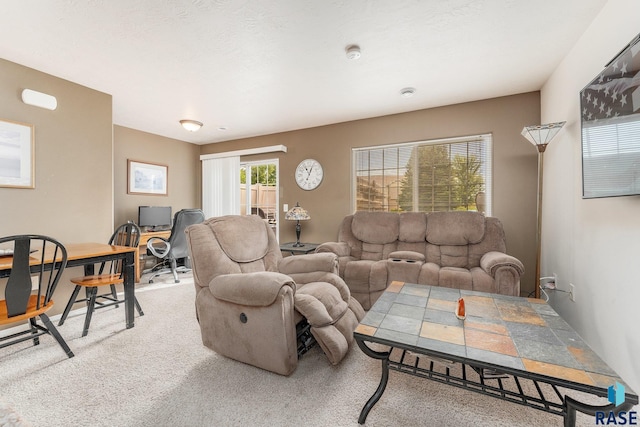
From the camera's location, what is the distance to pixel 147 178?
446 cm

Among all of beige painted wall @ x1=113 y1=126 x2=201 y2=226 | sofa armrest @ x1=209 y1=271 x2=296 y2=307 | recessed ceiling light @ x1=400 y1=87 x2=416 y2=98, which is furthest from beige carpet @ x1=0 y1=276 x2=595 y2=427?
recessed ceiling light @ x1=400 y1=87 x2=416 y2=98

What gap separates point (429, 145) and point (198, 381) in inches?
138

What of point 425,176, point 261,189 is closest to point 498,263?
point 425,176

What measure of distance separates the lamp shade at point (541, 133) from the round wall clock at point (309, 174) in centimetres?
258

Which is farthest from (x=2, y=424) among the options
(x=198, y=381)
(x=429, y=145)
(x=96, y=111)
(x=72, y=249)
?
(x=429, y=145)

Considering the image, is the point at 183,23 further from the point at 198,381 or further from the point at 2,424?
the point at 198,381

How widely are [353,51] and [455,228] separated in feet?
6.91

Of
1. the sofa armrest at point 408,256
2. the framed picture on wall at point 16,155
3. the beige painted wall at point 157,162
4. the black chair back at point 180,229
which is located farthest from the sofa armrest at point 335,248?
the beige painted wall at point 157,162

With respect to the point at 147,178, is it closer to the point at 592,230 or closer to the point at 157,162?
the point at 157,162

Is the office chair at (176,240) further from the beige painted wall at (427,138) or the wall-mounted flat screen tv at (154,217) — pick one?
the beige painted wall at (427,138)

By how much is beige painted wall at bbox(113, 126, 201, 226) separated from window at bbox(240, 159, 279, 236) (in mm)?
1096

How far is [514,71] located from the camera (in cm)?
251

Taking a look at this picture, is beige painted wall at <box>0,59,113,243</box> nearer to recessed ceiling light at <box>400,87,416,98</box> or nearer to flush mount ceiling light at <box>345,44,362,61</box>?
flush mount ceiling light at <box>345,44,362,61</box>

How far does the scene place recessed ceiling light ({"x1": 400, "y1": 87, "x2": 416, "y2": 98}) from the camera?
9.45 ft
